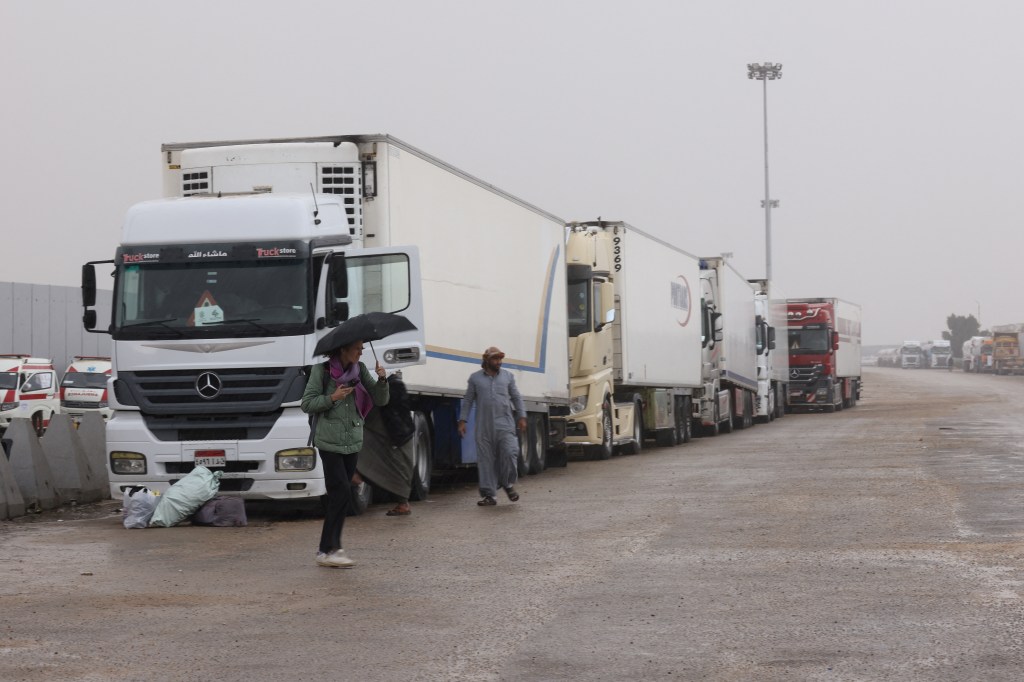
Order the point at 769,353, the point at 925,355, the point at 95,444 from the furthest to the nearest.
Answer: the point at 925,355 < the point at 769,353 < the point at 95,444

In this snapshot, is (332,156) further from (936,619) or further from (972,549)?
(936,619)

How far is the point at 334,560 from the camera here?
11.1 m

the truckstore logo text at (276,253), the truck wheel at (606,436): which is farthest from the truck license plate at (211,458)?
the truck wheel at (606,436)

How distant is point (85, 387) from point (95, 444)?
22.8 meters

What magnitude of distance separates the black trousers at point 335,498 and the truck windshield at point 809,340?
43109 millimetres

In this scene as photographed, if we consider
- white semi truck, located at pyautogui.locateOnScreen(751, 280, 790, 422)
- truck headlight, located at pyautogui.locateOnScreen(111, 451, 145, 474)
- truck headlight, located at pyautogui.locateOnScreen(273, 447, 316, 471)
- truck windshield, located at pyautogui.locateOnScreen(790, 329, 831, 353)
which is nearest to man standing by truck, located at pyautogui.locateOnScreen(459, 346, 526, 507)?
truck headlight, located at pyautogui.locateOnScreen(273, 447, 316, 471)

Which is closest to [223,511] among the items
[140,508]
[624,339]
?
[140,508]

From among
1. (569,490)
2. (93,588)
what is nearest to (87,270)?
(93,588)

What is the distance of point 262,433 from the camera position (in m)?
14.6

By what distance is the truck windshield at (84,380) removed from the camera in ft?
132

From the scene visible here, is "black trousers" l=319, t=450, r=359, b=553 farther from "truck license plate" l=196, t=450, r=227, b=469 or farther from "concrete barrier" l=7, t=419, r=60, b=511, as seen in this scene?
"concrete barrier" l=7, t=419, r=60, b=511

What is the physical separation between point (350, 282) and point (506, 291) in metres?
5.38

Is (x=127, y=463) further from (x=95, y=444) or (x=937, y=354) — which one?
(x=937, y=354)

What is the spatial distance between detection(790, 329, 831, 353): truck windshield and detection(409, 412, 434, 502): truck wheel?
3698 centimetres
